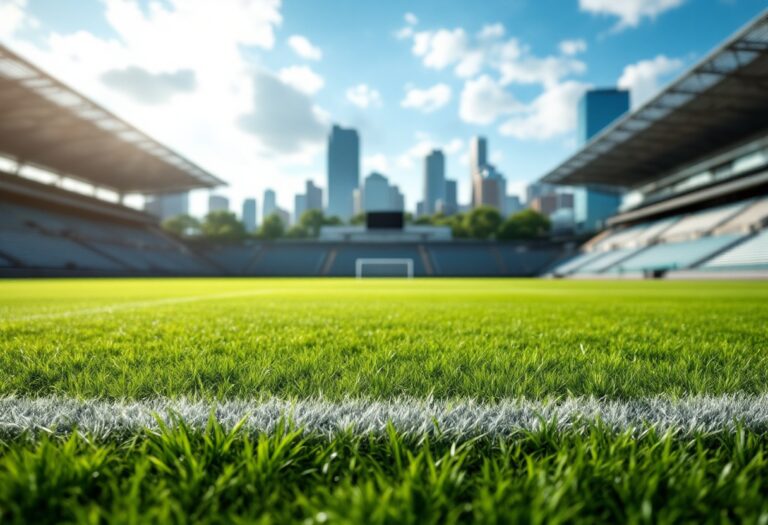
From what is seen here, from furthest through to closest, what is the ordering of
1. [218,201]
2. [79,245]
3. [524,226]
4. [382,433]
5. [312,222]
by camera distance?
[218,201]
[312,222]
[524,226]
[79,245]
[382,433]

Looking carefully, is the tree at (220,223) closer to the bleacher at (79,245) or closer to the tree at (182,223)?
the tree at (182,223)

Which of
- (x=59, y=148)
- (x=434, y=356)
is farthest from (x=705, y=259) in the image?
(x=59, y=148)

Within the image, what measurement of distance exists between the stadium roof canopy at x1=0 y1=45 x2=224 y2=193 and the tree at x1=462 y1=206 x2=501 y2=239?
41.7 m

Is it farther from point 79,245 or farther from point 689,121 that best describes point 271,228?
point 689,121

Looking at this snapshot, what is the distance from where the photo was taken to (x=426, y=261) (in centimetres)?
5006

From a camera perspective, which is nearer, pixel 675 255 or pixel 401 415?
pixel 401 415

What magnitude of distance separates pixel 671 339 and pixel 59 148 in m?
46.0

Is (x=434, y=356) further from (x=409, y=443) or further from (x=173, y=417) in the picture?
(x=173, y=417)

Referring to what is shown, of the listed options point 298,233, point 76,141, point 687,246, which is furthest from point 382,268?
point 76,141

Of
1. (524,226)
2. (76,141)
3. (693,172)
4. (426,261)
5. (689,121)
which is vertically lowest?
(426,261)

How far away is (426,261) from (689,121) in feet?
96.2

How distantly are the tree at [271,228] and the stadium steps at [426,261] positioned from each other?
90.3 feet

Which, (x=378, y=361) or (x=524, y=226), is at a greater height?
(x=524, y=226)

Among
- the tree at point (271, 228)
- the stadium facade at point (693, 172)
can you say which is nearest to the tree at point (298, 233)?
the tree at point (271, 228)
